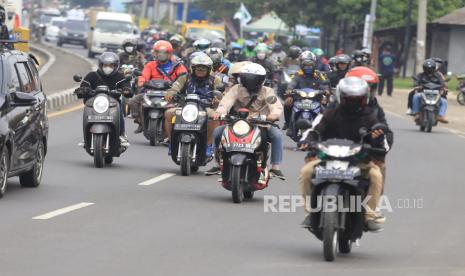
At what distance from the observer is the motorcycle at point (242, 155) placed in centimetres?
1531

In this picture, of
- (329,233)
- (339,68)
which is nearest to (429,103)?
(339,68)

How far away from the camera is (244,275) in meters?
10.2

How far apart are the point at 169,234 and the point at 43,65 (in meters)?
43.3

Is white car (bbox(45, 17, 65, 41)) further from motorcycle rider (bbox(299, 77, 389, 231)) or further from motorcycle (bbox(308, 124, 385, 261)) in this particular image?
motorcycle (bbox(308, 124, 385, 261))

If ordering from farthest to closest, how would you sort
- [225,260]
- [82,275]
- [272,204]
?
[272,204], [225,260], [82,275]

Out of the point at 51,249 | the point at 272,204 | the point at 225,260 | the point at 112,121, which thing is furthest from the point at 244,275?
the point at 112,121

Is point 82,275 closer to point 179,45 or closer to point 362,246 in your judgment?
point 362,246

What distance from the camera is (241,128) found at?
15.5 meters

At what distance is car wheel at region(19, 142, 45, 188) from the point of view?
1623cm

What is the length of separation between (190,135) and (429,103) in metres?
13.8

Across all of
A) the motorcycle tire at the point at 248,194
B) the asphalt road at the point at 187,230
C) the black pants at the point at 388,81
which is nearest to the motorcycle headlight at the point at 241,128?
the asphalt road at the point at 187,230

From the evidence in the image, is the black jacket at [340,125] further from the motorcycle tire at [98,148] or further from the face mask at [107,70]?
the face mask at [107,70]

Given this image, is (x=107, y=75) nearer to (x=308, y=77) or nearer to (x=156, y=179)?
(x=156, y=179)

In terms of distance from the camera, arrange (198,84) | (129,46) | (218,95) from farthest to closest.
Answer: (129,46) < (198,84) < (218,95)
